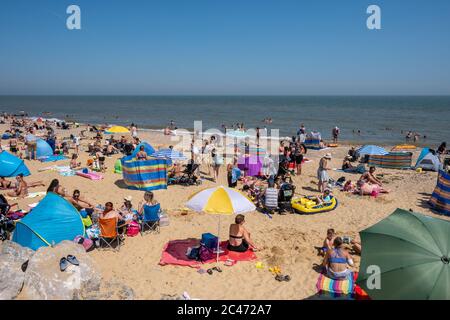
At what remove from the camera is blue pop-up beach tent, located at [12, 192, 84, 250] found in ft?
20.5

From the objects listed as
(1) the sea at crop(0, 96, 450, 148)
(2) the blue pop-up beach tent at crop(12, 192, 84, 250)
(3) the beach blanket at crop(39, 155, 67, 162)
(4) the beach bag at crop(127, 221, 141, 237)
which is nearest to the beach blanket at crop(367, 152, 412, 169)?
(4) the beach bag at crop(127, 221, 141, 237)

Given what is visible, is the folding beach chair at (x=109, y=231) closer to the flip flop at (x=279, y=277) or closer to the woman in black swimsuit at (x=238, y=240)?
the woman in black swimsuit at (x=238, y=240)

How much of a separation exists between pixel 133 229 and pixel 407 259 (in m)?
5.49

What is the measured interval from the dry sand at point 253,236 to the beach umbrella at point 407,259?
4.90 ft

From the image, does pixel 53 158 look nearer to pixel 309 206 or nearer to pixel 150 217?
pixel 150 217

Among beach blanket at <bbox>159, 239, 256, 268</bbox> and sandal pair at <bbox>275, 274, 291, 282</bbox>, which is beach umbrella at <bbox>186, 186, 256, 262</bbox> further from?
sandal pair at <bbox>275, 274, 291, 282</bbox>

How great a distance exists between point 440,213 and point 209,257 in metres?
6.75

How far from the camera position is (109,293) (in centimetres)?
526

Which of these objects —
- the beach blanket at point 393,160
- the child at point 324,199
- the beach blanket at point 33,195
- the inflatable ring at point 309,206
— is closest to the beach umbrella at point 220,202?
the inflatable ring at point 309,206

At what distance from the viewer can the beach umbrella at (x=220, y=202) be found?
582 cm

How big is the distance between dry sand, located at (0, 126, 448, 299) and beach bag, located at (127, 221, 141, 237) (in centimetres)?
16

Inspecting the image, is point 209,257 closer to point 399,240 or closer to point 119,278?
point 119,278

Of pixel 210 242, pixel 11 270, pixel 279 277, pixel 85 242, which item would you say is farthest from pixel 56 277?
pixel 279 277
